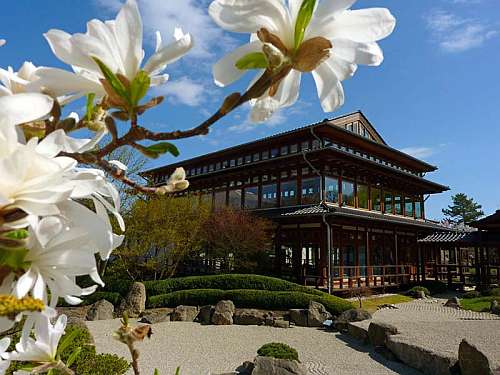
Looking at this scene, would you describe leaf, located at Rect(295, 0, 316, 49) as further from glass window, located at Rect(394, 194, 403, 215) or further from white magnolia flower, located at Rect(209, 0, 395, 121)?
glass window, located at Rect(394, 194, 403, 215)

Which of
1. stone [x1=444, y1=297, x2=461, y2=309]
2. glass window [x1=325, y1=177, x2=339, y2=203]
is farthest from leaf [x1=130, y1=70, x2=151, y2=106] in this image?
glass window [x1=325, y1=177, x2=339, y2=203]

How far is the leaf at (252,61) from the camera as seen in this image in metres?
0.53

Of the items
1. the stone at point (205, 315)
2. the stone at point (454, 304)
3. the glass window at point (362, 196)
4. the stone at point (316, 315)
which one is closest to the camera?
the stone at point (316, 315)

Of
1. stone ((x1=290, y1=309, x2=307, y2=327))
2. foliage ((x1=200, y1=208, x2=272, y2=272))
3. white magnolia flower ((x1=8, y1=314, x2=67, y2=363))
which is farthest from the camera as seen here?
foliage ((x1=200, y1=208, x2=272, y2=272))

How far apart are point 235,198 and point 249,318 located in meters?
9.35

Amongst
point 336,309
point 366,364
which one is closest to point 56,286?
point 366,364

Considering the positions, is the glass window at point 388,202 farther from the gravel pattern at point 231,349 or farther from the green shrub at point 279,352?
the green shrub at point 279,352

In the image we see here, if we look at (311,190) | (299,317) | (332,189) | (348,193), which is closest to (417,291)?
(348,193)

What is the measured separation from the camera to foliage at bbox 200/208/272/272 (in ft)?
50.8

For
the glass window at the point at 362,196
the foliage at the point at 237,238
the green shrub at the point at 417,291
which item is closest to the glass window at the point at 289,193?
the foliage at the point at 237,238

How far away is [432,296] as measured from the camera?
17266 millimetres

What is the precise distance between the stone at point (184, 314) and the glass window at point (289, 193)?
683 centimetres

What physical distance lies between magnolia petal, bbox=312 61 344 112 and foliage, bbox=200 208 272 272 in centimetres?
1481

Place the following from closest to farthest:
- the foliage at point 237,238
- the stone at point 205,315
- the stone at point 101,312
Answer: the stone at point 205,315 → the stone at point 101,312 → the foliage at point 237,238
